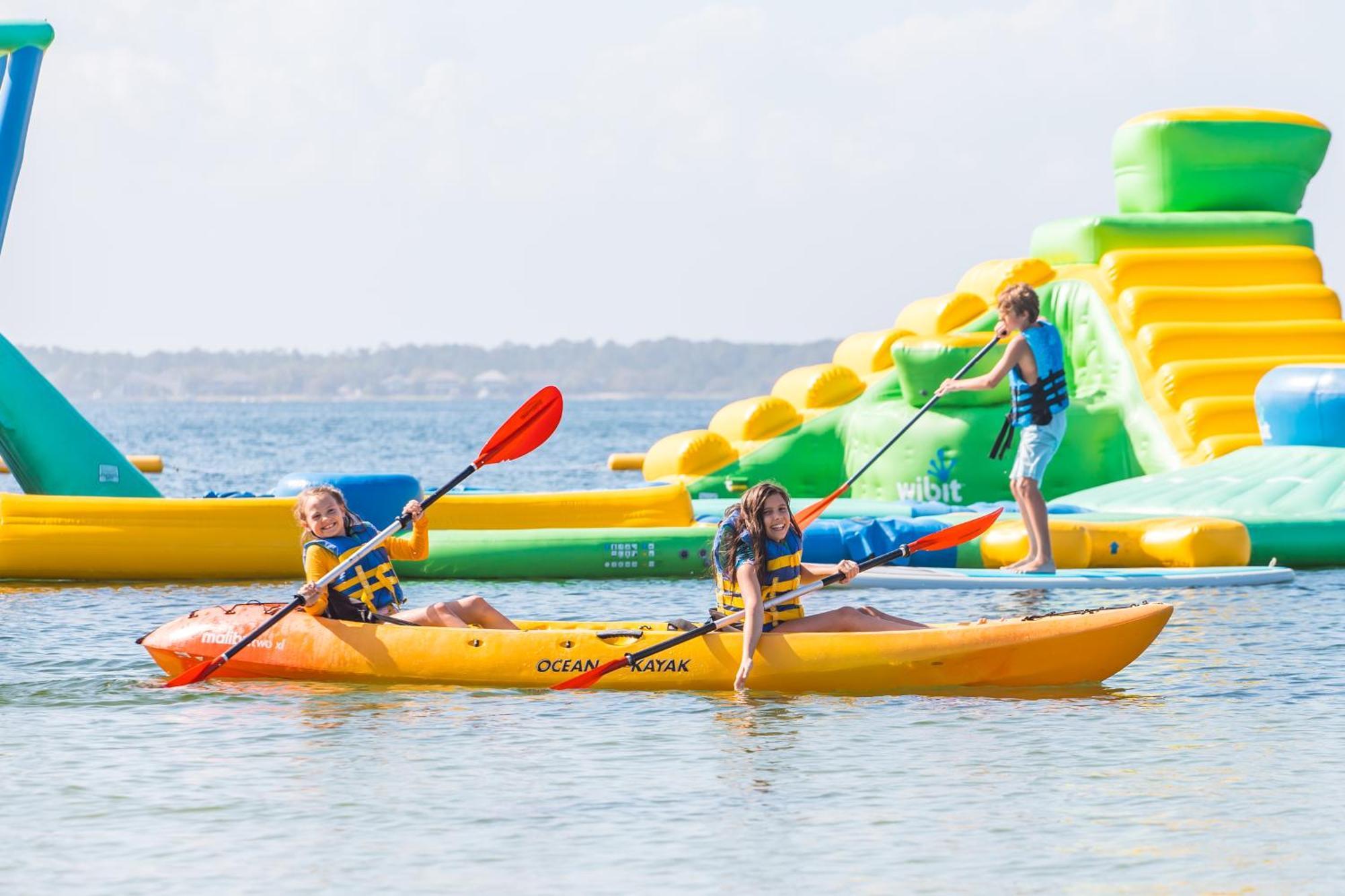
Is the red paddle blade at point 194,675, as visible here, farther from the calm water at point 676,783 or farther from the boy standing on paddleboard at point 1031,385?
the boy standing on paddleboard at point 1031,385

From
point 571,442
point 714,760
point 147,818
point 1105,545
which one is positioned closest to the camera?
point 147,818

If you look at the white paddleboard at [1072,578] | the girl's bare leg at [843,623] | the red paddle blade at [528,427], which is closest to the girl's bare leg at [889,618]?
the girl's bare leg at [843,623]

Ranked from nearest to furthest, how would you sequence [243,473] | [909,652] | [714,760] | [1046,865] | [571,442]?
[1046,865] < [714,760] < [909,652] < [243,473] < [571,442]

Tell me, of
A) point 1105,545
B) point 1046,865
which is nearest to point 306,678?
point 1046,865

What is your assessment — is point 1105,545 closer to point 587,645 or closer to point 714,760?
point 587,645

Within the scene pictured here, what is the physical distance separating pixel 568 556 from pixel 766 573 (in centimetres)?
479

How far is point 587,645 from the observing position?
837cm

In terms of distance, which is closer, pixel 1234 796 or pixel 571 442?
pixel 1234 796

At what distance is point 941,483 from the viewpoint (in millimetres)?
16328

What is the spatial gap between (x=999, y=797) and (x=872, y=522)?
6275 millimetres

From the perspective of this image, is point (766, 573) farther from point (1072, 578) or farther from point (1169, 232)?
point (1169, 232)

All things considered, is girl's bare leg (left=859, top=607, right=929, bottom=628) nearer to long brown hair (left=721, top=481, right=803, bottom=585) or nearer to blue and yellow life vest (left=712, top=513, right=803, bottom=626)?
blue and yellow life vest (left=712, top=513, right=803, bottom=626)

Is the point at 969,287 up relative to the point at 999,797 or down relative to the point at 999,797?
up

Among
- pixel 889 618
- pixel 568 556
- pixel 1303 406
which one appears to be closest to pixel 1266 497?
pixel 1303 406
